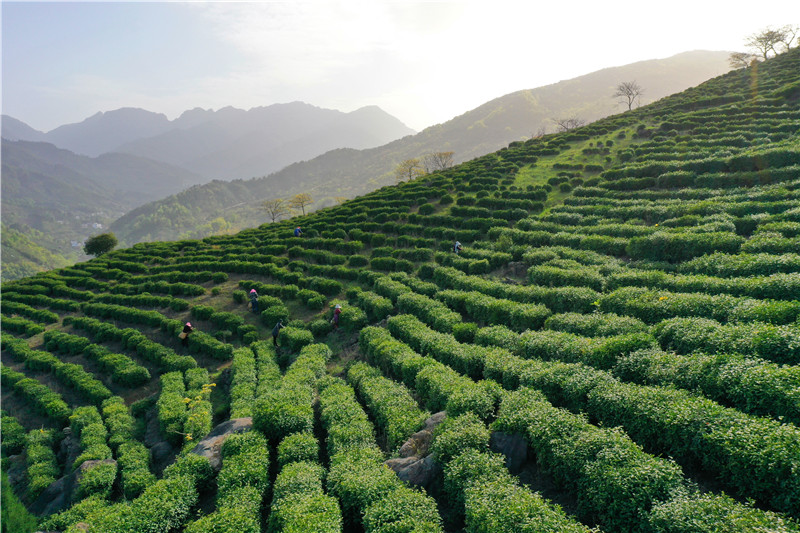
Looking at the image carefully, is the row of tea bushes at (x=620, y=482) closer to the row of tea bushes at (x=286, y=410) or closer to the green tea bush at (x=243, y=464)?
the row of tea bushes at (x=286, y=410)

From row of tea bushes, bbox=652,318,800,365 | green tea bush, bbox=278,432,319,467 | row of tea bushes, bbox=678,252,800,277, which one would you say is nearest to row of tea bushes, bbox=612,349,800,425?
row of tea bushes, bbox=652,318,800,365

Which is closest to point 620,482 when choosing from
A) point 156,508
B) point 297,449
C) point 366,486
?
point 366,486

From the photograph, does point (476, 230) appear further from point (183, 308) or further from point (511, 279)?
A: point (183, 308)

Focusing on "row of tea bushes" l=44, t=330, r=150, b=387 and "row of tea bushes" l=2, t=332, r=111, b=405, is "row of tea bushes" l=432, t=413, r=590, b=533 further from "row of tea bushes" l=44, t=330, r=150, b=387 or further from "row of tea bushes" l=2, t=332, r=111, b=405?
"row of tea bushes" l=2, t=332, r=111, b=405

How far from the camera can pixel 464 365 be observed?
670 inches

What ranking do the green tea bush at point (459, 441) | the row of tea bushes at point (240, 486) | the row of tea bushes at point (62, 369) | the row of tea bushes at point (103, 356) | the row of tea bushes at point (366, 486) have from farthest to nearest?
the row of tea bushes at point (103, 356) → the row of tea bushes at point (62, 369) → the green tea bush at point (459, 441) → the row of tea bushes at point (240, 486) → the row of tea bushes at point (366, 486)

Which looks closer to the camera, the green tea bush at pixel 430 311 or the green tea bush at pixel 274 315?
the green tea bush at pixel 430 311

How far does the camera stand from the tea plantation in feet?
30.6

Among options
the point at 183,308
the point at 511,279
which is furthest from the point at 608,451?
the point at 183,308

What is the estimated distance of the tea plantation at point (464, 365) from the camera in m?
9.34

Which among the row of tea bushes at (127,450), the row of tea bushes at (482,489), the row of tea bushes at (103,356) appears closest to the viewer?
the row of tea bushes at (482,489)

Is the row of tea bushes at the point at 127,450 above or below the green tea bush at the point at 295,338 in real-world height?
below

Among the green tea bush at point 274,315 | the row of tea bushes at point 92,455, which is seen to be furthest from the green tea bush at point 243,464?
the green tea bush at point 274,315

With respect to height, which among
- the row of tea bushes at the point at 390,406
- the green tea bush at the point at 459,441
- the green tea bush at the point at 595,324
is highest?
the green tea bush at the point at 595,324
